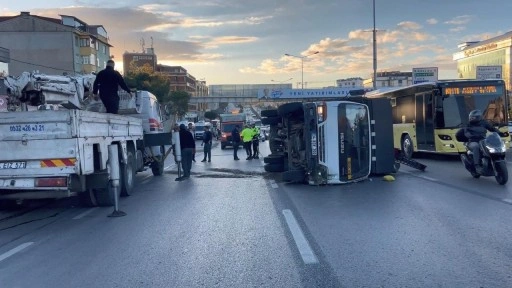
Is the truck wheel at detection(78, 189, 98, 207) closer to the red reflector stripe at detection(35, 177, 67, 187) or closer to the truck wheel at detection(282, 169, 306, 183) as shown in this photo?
the red reflector stripe at detection(35, 177, 67, 187)

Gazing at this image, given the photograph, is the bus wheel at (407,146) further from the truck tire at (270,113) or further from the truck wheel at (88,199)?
the truck wheel at (88,199)

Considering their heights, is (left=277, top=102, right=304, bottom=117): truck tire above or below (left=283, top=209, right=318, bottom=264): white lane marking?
above

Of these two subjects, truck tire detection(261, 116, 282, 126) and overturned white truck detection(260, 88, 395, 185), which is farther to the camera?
truck tire detection(261, 116, 282, 126)

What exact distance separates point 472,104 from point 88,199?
1369 cm

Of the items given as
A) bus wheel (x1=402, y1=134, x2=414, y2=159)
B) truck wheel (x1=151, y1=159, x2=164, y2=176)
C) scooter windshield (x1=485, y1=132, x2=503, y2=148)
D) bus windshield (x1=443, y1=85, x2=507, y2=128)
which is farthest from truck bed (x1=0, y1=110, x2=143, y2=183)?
bus wheel (x1=402, y1=134, x2=414, y2=159)

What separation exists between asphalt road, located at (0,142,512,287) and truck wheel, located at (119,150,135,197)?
0.96 feet

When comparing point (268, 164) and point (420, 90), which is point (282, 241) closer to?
point (268, 164)

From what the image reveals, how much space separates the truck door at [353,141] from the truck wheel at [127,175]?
5.08 metres

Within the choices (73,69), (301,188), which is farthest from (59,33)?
(301,188)

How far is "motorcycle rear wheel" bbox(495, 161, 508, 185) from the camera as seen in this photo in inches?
456

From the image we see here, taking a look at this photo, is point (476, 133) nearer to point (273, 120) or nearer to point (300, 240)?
point (273, 120)

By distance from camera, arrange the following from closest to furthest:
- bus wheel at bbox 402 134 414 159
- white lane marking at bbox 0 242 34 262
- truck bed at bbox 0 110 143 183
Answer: white lane marking at bbox 0 242 34 262 < truck bed at bbox 0 110 143 183 < bus wheel at bbox 402 134 414 159

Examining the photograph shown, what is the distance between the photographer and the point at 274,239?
7.14 meters

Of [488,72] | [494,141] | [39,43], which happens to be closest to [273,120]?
[494,141]
